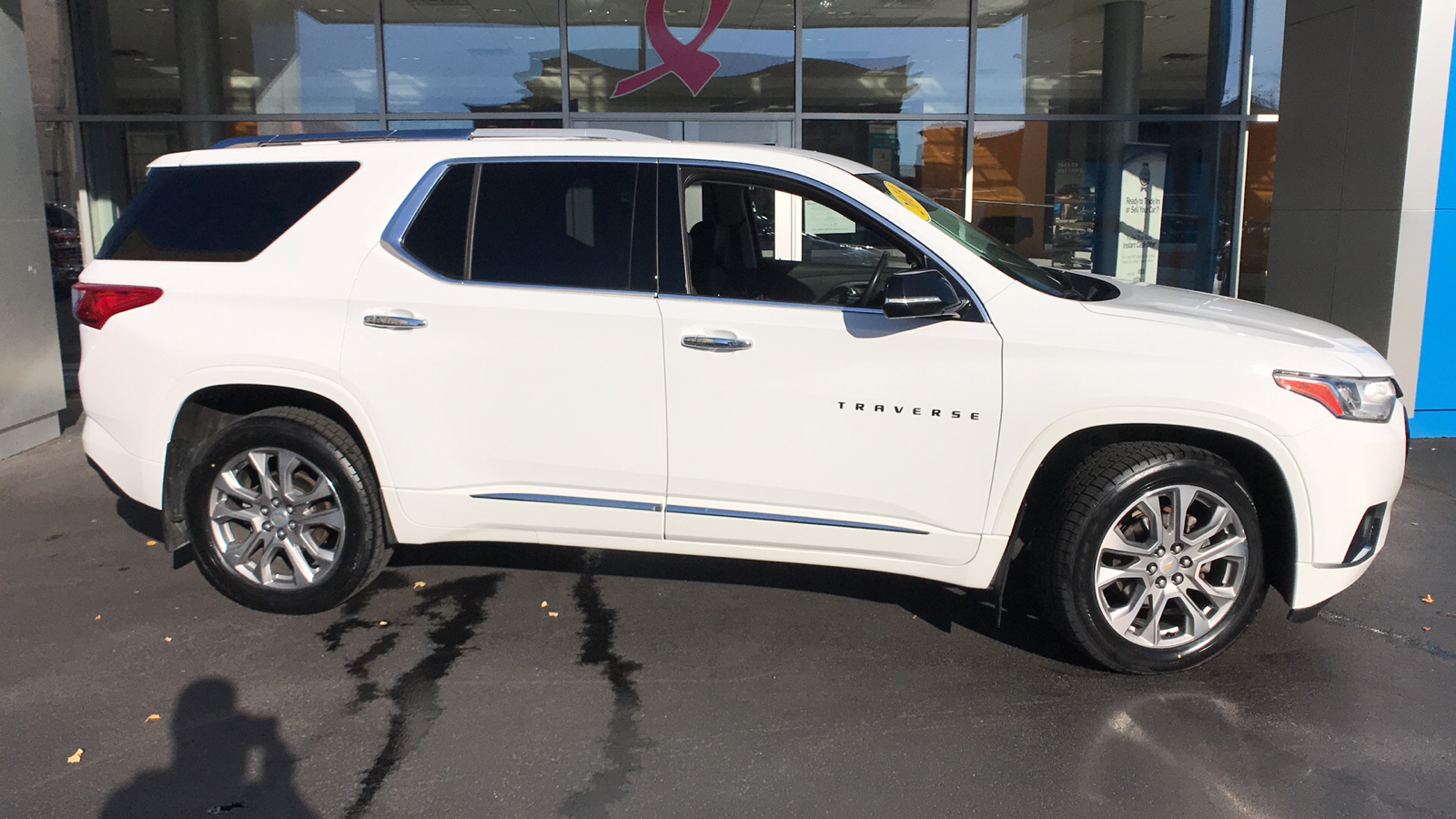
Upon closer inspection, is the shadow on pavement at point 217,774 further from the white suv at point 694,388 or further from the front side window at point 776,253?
the front side window at point 776,253

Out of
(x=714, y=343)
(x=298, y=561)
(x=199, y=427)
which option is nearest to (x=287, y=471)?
(x=298, y=561)

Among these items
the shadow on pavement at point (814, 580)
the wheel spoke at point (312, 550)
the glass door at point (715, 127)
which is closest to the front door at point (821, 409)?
the shadow on pavement at point (814, 580)

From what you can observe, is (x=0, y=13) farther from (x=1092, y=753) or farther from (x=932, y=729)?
(x=1092, y=753)

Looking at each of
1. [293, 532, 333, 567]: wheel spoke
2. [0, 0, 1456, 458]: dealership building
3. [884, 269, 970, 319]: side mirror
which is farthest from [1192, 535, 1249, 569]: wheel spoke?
[0, 0, 1456, 458]: dealership building

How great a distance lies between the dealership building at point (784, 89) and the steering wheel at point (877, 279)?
23.3 feet

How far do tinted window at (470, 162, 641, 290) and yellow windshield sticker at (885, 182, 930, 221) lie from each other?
0.98 metres

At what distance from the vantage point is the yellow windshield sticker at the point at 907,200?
397 centimetres

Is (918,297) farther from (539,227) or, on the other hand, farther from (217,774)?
(217,774)

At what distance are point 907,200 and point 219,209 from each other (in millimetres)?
2809

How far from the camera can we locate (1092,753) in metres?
3.34

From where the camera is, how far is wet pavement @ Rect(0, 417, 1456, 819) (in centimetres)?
312

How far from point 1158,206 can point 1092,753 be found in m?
9.47

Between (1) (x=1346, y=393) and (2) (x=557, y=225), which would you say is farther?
(2) (x=557, y=225)

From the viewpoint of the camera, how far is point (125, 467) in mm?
4449
